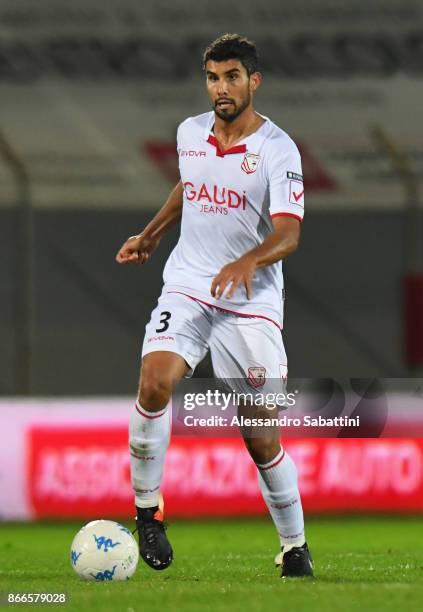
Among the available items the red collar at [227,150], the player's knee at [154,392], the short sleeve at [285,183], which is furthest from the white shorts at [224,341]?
the red collar at [227,150]

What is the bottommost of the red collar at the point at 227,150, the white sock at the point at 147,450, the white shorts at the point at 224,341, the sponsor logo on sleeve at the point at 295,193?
the white sock at the point at 147,450

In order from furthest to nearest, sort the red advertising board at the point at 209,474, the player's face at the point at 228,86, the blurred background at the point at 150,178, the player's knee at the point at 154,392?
the blurred background at the point at 150,178, the red advertising board at the point at 209,474, the player's face at the point at 228,86, the player's knee at the point at 154,392

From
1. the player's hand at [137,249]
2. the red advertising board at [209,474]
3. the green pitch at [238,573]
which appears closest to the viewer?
the green pitch at [238,573]

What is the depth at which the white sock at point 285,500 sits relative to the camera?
6402 mm

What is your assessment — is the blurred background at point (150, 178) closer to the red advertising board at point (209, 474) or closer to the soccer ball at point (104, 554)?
the red advertising board at point (209, 474)

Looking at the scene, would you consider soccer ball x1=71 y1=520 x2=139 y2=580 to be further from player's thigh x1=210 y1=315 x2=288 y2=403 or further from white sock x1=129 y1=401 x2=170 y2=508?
player's thigh x1=210 y1=315 x2=288 y2=403

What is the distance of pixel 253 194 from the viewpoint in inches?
251

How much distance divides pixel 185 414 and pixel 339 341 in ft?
22.0

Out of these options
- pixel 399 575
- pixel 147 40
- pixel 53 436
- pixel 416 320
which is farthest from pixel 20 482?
pixel 147 40

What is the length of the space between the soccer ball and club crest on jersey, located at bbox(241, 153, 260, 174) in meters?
1.66

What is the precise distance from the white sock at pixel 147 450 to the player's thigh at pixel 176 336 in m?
0.22

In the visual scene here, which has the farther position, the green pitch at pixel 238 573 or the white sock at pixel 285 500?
the white sock at pixel 285 500

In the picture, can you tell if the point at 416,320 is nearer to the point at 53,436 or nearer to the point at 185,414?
the point at 53,436

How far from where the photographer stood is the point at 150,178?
15109mm
